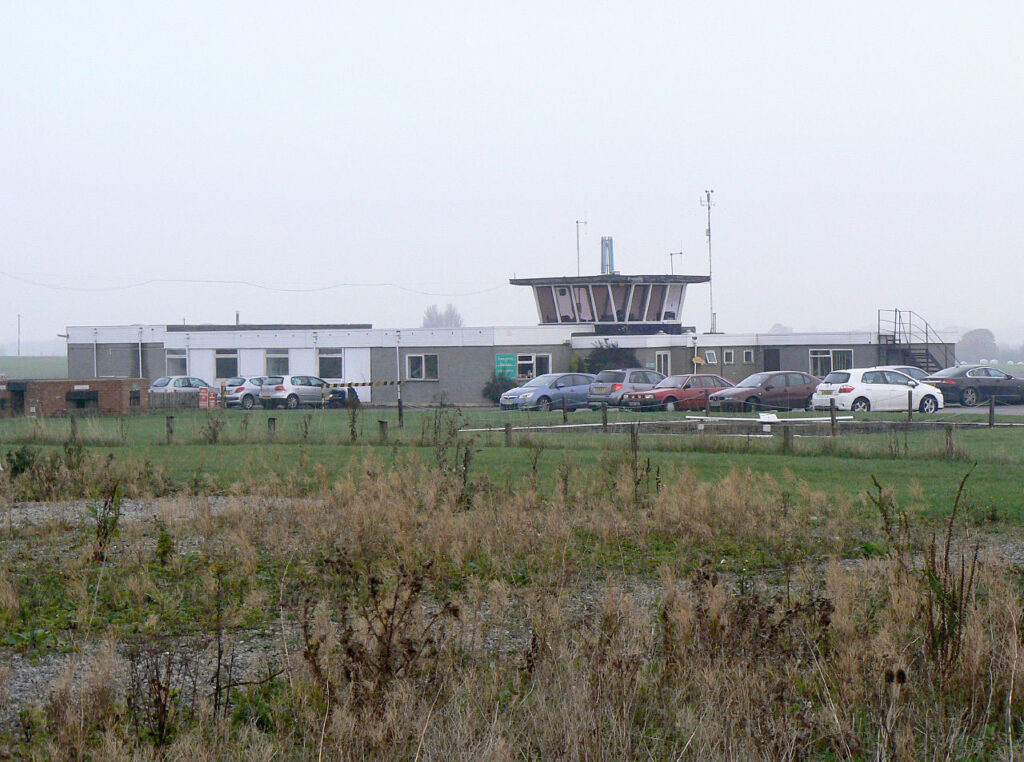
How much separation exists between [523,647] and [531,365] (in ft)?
145

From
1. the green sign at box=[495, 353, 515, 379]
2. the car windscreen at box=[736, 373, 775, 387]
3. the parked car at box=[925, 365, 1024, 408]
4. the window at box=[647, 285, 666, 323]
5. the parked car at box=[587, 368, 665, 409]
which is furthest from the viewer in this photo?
the window at box=[647, 285, 666, 323]

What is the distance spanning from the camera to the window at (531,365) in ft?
167

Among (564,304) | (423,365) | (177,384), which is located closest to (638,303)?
(564,304)

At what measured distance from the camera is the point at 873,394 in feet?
119

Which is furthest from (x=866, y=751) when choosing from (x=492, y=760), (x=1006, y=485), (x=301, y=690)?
(x=1006, y=485)

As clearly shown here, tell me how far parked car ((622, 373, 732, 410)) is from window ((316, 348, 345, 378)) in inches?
695

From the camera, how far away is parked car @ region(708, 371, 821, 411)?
3675cm

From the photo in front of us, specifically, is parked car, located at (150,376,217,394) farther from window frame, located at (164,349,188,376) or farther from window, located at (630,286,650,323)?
window, located at (630,286,650,323)

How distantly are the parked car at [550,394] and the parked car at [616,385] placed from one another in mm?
449

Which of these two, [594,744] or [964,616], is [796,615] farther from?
[594,744]

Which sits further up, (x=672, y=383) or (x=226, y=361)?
(x=226, y=361)

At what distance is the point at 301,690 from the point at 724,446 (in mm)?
16219

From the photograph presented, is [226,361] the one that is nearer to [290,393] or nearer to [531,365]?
[290,393]

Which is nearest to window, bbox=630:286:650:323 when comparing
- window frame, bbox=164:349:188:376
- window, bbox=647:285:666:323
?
window, bbox=647:285:666:323
